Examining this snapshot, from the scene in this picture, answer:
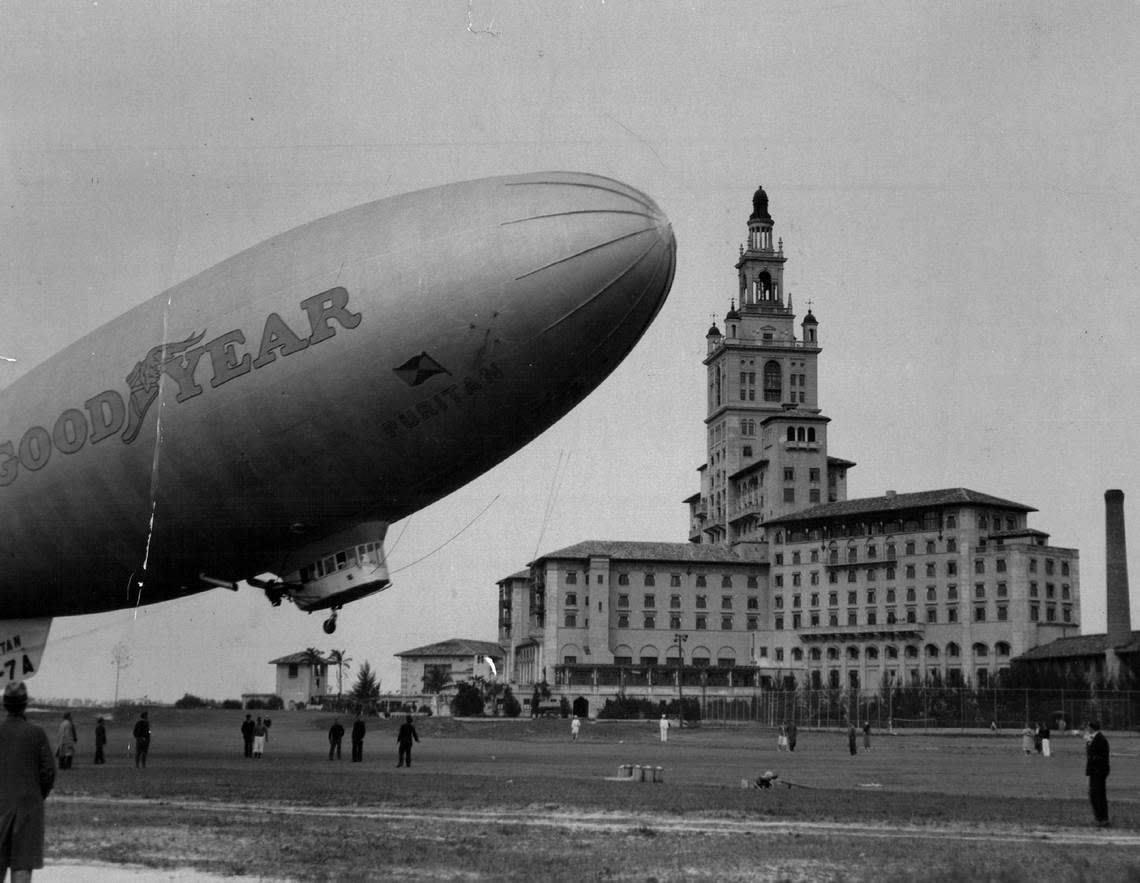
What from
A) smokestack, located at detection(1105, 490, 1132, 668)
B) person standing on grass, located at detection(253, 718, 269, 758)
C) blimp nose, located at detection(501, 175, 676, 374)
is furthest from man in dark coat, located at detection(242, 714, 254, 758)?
smokestack, located at detection(1105, 490, 1132, 668)

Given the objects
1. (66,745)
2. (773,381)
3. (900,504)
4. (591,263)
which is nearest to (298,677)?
(900,504)

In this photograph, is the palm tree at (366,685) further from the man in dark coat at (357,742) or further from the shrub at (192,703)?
the man in dark coat at (357,742)

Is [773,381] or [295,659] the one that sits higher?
[773,381]

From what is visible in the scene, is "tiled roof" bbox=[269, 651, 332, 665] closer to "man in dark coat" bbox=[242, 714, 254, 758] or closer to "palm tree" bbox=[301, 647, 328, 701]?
"palm tree" bbox=[301, 647, 328, 701]

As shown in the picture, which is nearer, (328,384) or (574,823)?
(574,823)

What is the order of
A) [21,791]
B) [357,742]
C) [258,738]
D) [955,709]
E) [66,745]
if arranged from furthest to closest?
[955,709], [258,738], [357,742], [66,745], [21,791]

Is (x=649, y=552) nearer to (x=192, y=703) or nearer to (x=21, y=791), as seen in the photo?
(x=192, y=703)
